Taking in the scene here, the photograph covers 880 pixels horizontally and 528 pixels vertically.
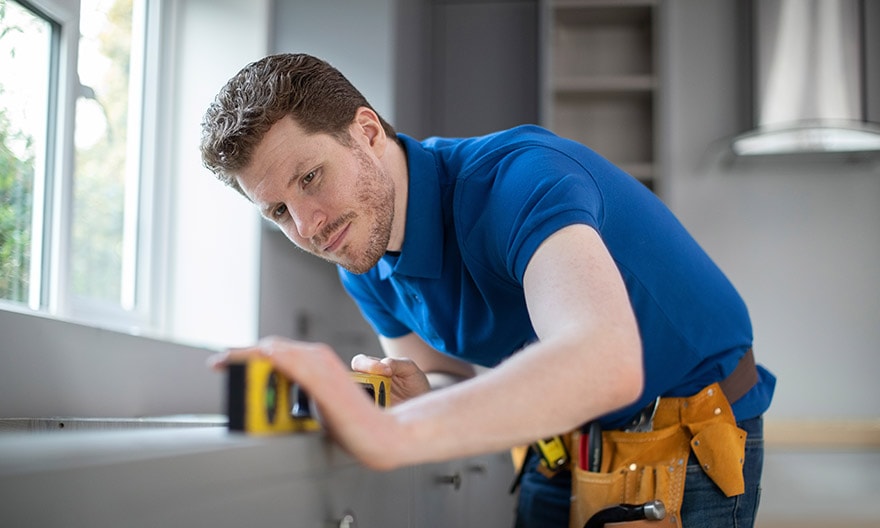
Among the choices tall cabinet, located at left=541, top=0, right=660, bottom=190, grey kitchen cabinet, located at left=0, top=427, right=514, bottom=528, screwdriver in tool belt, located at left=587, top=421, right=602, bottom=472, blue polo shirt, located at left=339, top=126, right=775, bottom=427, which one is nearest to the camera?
grey kitchen cabinet, located at left=0, top=427, right=514, bottom=528

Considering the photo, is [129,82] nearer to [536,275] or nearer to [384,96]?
[384,96]

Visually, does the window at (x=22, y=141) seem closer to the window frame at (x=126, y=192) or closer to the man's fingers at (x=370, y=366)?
the window frame at (x=126, y=192)

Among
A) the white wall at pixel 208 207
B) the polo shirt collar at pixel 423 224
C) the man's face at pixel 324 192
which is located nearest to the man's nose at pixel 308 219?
the man's face at pixel 324 192

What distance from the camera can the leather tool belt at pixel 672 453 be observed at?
1193mm

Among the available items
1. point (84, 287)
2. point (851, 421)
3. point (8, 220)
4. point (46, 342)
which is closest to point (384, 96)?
point (84, 287)

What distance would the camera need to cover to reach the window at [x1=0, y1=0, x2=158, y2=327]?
5.41ft

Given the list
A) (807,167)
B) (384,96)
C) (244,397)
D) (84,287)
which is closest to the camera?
(244,397)

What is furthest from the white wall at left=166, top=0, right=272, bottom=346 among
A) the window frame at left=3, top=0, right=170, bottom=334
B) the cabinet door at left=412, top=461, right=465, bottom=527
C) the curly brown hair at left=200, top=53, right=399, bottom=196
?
the curly brown hair at left=200, top=53, right=399, bottom=196

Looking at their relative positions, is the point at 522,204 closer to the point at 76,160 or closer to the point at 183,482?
the point at 183,482

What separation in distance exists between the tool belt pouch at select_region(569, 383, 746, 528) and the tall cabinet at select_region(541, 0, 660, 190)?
6.50 feet

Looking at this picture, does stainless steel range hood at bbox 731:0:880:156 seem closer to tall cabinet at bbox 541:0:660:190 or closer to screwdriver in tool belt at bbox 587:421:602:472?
tall cabinet at bbox 541:0:660:190

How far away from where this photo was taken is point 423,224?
1.19 meters

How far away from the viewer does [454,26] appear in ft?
11.7

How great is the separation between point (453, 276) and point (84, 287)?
1.10m
